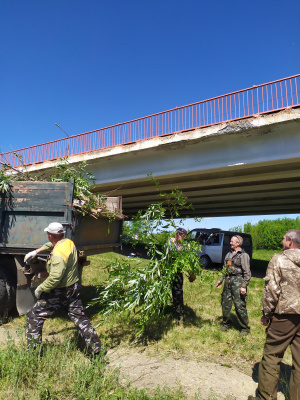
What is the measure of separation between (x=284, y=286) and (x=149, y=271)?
1.97 m

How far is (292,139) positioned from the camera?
8344 millimetres

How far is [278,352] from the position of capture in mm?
2607

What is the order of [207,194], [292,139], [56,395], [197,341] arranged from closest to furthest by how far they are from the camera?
[56,395]
[197,341]
[292,139]
[207,194]

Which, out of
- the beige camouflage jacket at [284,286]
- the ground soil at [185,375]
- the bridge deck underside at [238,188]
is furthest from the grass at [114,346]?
the bridge deck underside at [238,188]

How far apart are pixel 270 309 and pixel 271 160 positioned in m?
7.18

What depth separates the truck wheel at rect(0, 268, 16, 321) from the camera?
430cm

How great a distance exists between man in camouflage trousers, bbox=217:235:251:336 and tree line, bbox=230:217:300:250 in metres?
34.0

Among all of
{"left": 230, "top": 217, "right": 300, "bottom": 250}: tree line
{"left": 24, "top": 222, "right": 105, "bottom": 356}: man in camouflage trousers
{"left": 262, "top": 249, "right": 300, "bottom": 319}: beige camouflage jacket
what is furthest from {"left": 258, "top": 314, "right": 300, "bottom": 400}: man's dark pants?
{"left": 230, "top": 217, "right": 300, "bottom": 250}: tree line

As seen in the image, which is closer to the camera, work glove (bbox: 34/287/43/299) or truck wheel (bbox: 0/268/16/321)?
work glove (bbox: 34/287/43/299)

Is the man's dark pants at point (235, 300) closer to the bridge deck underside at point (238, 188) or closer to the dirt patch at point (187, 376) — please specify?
the dirt patch at point (187, 376)

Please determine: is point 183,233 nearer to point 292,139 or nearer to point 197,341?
point 197,341

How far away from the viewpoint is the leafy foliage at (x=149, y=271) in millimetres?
3891

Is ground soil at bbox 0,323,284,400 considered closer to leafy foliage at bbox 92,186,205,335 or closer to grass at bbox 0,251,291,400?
grass at bbox 0,251,291,400

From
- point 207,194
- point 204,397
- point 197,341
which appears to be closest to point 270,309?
point 204,397
